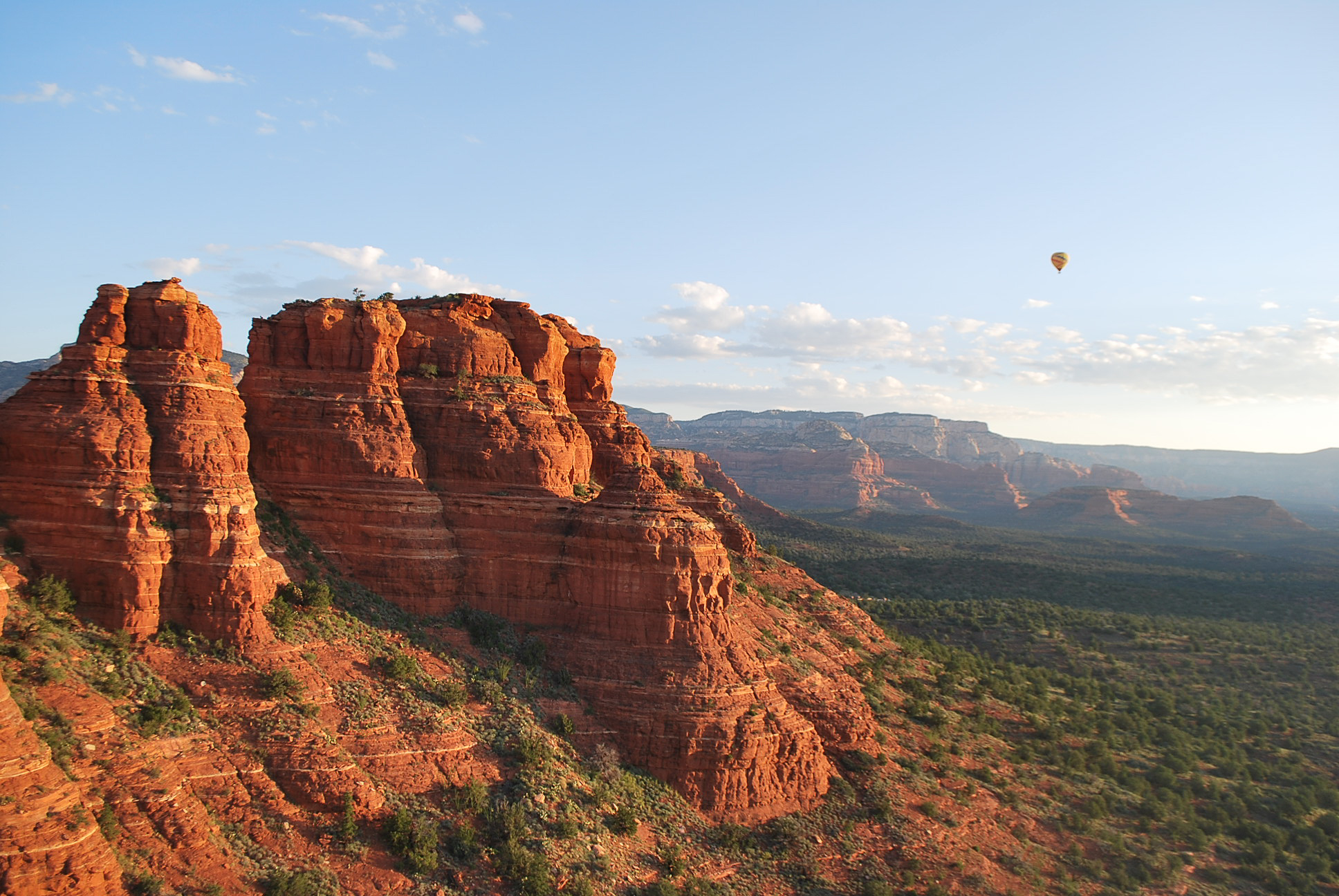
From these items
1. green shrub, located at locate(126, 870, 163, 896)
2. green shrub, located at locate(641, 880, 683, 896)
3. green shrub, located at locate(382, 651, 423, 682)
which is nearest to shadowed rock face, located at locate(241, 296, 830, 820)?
green shrub, located at locate(382, 651, 423, 682)

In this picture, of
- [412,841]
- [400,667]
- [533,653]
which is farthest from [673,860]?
[400,667]

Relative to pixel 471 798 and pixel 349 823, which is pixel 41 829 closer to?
pixel 349 823

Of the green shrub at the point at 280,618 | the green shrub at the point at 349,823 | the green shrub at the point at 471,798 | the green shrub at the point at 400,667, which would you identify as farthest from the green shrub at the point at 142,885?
the green shrub at the point at 400,667

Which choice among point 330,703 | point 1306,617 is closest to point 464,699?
point 330,703

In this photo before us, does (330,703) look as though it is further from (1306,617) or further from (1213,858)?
(1306,617)

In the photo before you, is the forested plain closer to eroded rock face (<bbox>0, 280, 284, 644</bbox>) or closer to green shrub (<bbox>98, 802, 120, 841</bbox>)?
eroded rock face (<bbox>0, 280, 284, 644</bbox>)

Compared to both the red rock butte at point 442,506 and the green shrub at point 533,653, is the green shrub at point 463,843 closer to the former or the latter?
the red rock butte at point 442,506
